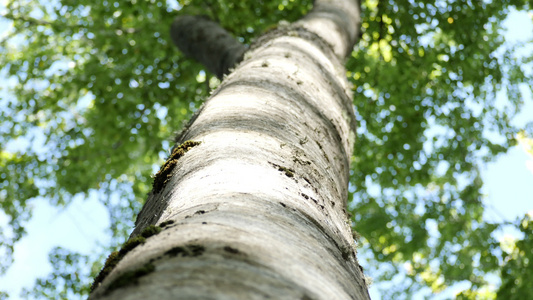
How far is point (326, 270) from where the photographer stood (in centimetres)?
111

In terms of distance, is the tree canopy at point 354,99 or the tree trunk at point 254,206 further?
the tree canopy at point 354,99

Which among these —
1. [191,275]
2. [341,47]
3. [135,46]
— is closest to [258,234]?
[191,275]

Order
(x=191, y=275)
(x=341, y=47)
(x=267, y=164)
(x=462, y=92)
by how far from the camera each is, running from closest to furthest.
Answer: (x=191, y=275), (x=267, y=164), (x=341, y=47), (x=462, y=92)

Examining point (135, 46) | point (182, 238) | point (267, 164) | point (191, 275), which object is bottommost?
point (191, 275)

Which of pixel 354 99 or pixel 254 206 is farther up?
pixel 354 99

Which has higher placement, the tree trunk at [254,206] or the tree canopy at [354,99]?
the tree canopy at [354,99]

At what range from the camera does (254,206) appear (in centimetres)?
124

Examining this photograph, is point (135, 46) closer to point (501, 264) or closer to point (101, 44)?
point (101, 44)

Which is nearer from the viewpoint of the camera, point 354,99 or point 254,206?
point 254,206

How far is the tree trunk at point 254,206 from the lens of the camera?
87cm

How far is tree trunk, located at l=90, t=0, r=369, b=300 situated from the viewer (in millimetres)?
873

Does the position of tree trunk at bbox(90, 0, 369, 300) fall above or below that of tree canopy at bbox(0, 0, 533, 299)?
below

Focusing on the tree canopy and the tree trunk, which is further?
the tree canopy

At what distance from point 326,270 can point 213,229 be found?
0.31m
